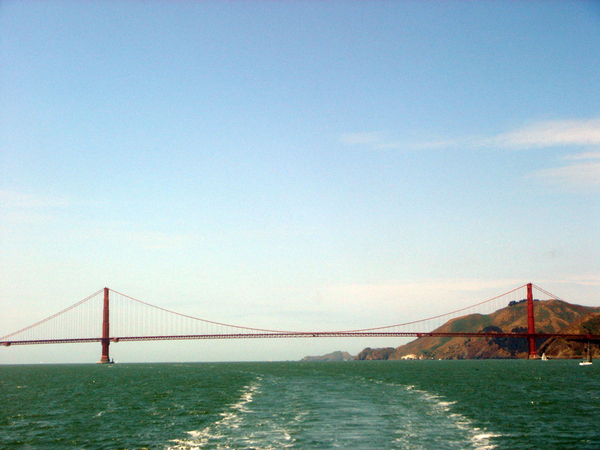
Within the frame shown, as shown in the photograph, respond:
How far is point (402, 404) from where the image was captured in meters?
46.3

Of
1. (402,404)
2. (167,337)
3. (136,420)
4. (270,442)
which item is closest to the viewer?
(270,442)

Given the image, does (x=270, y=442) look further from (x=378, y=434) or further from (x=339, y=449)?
(x=378, y=434)

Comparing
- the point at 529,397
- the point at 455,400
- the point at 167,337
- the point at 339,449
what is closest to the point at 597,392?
the point at 529,397

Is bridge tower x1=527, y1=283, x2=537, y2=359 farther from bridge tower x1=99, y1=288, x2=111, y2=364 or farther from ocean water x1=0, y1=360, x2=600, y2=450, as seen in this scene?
bridge tower x1=99, y1=288, x2=111, y2=364

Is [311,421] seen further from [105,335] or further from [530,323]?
[530,323]

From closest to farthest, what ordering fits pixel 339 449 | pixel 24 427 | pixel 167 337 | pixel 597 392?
1. pixel 339 449
2. pixel 24 427
3. pixel 597 392
4. pixel 167 337

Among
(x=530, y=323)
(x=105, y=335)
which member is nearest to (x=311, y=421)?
(x=105, y=335)

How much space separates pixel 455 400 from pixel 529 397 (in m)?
7.84

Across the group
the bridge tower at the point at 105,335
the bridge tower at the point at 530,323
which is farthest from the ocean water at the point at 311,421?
the bridge tower at the point at 530,323

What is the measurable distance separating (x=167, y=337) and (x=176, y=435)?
472 ft

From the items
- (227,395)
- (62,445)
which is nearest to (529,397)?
(227,395)

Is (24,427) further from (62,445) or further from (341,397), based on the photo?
(341,397)

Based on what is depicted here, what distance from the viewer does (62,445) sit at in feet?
101

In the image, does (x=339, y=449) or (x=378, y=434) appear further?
(x=378, y=434)
